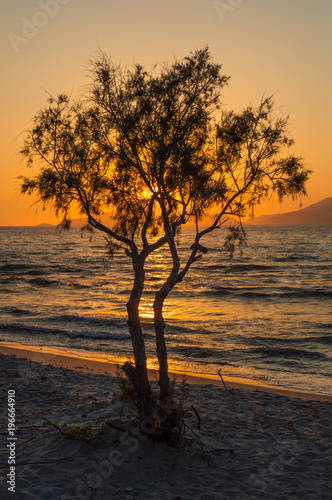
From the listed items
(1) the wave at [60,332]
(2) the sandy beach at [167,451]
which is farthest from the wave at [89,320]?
(2) the sandy beach at [167,451]

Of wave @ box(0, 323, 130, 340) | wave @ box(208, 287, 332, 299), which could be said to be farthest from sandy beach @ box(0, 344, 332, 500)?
wave @ box(208, 287, 332, 299)

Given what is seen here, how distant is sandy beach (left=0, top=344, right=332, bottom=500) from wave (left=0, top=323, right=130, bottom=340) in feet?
31.5

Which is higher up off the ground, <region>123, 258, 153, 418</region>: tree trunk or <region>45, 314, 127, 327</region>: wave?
<region>123, 258, 153, 418</region>: tree trunk

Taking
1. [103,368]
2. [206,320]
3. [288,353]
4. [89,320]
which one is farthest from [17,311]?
[288,353]

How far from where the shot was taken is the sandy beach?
736cm

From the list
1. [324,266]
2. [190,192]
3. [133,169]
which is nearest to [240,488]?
[190,192]

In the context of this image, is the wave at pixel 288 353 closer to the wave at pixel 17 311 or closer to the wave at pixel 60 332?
the wave at pixel 60 332

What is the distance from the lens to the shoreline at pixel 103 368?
47.3 ft

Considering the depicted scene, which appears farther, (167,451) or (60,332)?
(60,332)

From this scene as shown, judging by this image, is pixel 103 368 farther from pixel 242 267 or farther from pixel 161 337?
pixel 242 267

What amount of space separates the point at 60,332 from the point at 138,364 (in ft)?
50.7

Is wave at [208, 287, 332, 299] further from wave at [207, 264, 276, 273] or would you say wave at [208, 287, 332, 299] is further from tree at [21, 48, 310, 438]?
tree at [21, 48, 310, 438]

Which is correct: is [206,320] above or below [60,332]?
below

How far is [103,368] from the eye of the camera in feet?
54.7
